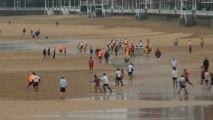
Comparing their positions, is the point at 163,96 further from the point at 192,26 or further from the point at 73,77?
the point at 192,26

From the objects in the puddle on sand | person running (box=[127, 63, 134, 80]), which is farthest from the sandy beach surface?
the puddle on sand

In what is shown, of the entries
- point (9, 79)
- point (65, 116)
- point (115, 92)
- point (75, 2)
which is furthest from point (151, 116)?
point (75, 2)

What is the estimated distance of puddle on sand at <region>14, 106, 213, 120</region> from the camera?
20938 millimetres

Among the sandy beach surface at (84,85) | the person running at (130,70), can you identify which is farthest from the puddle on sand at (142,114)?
the person running at (130,70)

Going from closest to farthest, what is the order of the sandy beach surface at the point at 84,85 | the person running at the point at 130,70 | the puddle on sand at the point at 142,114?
the puddle on sand at the point at 142,114 < the sandy beach surface at the point at 84,85 < the person running at the point at 130,70

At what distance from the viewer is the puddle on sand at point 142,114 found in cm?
2094

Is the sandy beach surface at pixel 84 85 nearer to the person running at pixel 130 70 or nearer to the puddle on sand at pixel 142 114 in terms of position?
the person running at pixel 130 70

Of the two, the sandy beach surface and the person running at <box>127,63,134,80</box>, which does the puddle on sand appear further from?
the person running at <box>127,63,134,80</box>

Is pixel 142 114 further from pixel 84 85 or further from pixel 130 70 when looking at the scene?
pixel 130 70

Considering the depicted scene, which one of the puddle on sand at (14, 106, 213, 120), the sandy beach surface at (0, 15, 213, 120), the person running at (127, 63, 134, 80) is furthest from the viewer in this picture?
the person running at (127, 63, 134, 80)

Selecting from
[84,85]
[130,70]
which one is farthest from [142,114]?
[130,70]

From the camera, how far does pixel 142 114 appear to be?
21.8m

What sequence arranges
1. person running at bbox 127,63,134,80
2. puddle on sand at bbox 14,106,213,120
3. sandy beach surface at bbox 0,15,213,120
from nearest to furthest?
A: puddle on sand at bbox 14,106,213,120 < sandy beach surface at bbox 0,15,213,120 < person running at bbox 127,63,134,80

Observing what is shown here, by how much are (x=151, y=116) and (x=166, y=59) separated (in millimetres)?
25719
